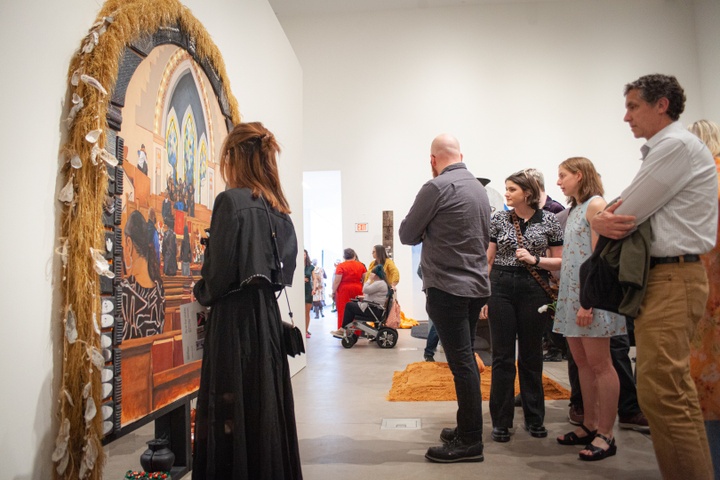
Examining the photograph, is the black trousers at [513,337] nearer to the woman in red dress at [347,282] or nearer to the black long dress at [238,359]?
the black long dress at [238,359]

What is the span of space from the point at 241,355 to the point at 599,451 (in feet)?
5.93

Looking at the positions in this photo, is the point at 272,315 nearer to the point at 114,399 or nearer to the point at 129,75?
the point at 114,399

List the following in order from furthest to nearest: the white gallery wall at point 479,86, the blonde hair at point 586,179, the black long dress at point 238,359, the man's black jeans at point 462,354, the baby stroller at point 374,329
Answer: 1. the white gallery wall at point 479,86
2. the baby stroller at point 374,329
3. the blonde hair at point 586,179
4. the man's black jeans at point 462,354
5. the black long dress at point 238,359

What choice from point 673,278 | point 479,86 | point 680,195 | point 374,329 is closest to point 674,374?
point 673,278

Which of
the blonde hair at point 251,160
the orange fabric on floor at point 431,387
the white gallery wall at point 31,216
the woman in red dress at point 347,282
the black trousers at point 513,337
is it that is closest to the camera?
the white gallery wall at point 31,216

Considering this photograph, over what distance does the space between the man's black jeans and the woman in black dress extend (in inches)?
36.8

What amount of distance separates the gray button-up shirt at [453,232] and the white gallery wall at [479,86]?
25.0ft

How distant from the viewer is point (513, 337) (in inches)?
115

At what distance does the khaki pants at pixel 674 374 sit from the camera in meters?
1.62

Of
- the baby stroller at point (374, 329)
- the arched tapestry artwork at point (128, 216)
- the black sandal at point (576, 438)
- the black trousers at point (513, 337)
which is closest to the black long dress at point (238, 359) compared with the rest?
the arched tapestry artwork at point (128, 216)

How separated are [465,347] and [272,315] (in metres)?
1.06

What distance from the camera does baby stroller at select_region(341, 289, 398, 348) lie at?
6914 millimetres

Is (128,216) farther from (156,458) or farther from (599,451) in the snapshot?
(599,451)

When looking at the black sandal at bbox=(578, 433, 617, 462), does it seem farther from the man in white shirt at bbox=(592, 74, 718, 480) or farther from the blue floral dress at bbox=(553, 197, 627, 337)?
the man in white shirt at bbox=(592, 74, 718, 480)
